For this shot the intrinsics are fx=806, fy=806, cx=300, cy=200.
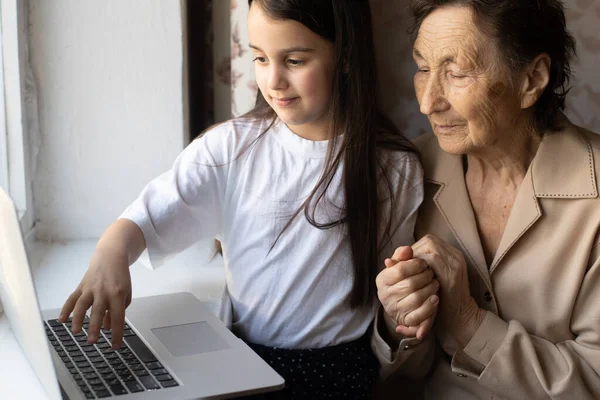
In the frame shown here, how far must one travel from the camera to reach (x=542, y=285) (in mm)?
1356

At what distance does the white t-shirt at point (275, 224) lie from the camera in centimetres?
141

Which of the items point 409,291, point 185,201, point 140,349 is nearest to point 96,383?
point 140,349

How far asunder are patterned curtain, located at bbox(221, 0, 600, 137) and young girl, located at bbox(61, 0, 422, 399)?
0.70 ft

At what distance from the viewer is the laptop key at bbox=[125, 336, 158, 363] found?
3.81 ft

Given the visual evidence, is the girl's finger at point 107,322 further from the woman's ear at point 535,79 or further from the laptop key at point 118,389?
the woman's ear at point 535,79

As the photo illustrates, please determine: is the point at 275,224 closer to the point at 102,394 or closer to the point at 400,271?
the point at 400,271

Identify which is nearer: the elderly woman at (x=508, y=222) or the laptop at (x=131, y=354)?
the laptop at (x=131, y=354)

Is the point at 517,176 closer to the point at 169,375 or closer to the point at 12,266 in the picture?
the point at 169,375

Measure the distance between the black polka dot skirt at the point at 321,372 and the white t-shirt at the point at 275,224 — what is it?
25 mm

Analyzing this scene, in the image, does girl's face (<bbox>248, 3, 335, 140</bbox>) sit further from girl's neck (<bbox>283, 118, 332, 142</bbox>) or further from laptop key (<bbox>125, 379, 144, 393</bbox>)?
laptop key (<bbox>125, 379, 144, 393</bbox>)

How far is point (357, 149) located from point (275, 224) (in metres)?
0.19

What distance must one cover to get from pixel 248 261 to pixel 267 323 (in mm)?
116

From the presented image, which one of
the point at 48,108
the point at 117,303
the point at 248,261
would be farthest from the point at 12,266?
the point at 48,108

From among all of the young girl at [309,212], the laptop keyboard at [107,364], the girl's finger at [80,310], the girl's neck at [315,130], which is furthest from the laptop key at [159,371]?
the girl's neck at [315,130]
